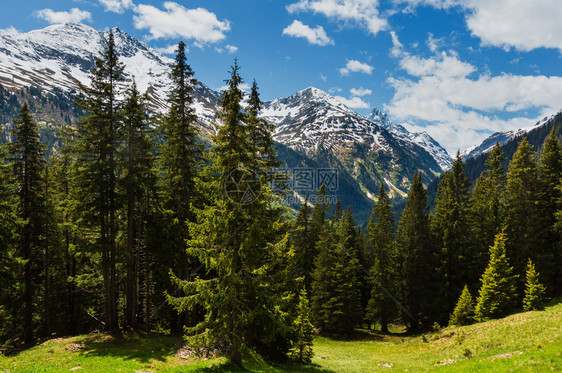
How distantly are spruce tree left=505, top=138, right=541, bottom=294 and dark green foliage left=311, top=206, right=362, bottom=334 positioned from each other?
17.2m

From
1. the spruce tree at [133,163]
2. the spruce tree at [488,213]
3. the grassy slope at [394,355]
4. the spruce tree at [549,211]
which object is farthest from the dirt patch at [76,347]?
the spruce tree at [549,211]

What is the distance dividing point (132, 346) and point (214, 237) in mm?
10725

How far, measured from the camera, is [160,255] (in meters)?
22.8

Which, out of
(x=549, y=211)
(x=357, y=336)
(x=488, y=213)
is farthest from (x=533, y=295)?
(x=357, y=336)

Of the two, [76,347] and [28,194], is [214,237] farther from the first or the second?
[28,194]

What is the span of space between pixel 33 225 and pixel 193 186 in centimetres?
1296

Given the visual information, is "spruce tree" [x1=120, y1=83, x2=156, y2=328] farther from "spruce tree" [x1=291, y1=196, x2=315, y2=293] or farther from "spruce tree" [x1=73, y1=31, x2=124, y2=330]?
"spruce tree" [x1=291, y1=196, x2=315, y2=293]

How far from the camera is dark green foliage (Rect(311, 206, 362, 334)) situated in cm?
3703

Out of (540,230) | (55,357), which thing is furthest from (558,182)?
(55,357)

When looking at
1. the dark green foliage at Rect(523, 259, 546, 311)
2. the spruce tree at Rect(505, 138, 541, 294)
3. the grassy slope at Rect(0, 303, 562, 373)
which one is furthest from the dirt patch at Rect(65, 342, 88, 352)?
the spruce tree at Rect(505, 138, 541, 294)

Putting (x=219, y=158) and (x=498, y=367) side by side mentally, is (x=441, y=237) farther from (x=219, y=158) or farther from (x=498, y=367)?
(x=219, y=158)

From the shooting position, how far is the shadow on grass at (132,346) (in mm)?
16938

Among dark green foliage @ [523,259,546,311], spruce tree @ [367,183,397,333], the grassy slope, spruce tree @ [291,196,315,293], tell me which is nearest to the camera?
the grassy slope

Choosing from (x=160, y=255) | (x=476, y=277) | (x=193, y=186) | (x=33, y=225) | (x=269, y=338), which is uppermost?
(x=193, y=186)
